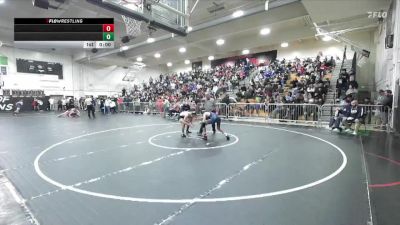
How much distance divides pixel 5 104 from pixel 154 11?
21.9 m

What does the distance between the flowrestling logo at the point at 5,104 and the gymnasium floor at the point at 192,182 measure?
73.9ft

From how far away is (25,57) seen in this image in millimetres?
25641

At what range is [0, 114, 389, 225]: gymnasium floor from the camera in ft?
9.70

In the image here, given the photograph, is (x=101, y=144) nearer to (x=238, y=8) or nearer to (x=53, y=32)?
(x=53, y=32)

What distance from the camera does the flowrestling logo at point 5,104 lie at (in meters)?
24.2

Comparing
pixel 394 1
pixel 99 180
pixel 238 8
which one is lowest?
pixel 99 180

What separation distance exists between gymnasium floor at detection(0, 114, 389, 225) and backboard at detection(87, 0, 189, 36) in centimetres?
636

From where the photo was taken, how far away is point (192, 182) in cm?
411

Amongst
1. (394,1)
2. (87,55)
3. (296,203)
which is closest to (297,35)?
(394,1)

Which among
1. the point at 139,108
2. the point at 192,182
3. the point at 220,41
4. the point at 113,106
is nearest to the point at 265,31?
the point at 220,41

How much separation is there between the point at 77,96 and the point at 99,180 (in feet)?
97.3
